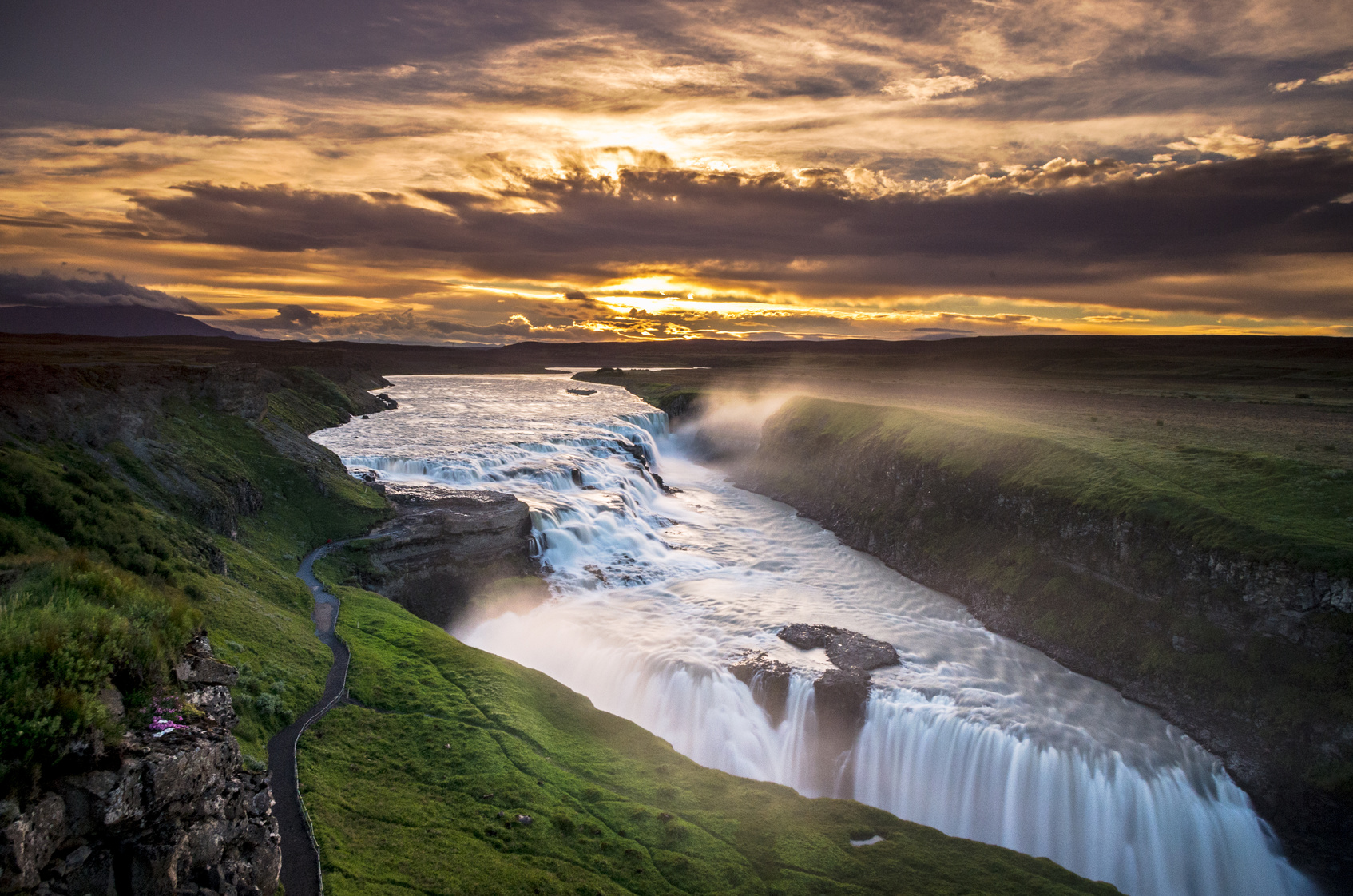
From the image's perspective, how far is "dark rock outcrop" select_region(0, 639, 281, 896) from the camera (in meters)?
7.04

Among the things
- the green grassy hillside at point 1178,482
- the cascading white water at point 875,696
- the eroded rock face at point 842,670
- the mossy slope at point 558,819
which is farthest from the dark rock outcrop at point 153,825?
the green grassy hillside at point 1178,482

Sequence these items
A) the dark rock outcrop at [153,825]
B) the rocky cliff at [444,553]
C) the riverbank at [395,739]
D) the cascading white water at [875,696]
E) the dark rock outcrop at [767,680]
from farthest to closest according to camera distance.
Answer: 1. the rocky cliff at [444,553]
2. the dark rock outcrop at [767,680]
3. the cascading white water at [875,696]
4. the riverbank at [395,739]
5. the dark rock outcrop at [153,825]

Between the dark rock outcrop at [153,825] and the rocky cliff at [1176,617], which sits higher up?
the dark rock outcrop at [153,825]

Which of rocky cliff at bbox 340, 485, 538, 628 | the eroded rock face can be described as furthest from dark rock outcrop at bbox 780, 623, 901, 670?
rocky cliff at bbox 340, 485, 538, 628

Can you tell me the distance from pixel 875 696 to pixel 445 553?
23.2 metres

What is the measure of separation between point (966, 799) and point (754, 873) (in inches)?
410

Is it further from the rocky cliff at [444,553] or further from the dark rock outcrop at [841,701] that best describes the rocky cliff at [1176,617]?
the rocky cliff at [444,553]

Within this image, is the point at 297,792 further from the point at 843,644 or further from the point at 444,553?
the point at 444,553

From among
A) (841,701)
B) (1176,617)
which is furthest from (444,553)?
(1176,617)

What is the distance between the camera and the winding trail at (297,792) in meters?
11.6

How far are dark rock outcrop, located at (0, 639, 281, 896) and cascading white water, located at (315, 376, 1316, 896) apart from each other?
56.3 feet

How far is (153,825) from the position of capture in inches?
319

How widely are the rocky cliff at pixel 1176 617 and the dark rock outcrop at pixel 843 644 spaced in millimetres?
7931

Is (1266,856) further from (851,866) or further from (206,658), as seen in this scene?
(206,658)
